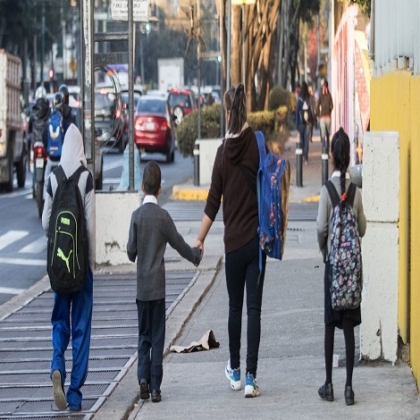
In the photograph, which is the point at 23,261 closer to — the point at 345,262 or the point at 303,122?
the point at 345,262

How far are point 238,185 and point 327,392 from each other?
1458mm

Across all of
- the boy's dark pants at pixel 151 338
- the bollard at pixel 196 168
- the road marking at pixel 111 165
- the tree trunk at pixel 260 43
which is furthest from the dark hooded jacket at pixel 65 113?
the road marking at pixel 111 165

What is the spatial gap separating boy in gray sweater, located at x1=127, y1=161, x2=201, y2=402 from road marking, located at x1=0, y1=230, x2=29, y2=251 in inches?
405

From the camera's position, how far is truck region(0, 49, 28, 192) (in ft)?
89.4

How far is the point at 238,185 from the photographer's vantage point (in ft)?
28.9

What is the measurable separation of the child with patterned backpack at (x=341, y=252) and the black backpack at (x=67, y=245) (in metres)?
1.51

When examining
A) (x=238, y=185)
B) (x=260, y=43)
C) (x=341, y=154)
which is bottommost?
(x=238, y=185)

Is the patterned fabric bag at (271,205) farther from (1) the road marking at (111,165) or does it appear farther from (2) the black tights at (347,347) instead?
(1) the road marking at (111,165)

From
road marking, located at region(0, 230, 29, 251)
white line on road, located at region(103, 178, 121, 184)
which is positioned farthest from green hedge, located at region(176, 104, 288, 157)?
road marking, located at region(0, 230, 29, 251)

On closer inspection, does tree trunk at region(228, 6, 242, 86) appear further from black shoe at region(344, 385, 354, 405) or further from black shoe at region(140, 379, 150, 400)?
black shoe at region(344, 385, 354, 405)

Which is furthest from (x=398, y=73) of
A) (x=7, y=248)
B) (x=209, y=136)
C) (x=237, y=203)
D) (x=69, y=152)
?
(x=209, y=136)

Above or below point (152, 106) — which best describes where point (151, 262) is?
above

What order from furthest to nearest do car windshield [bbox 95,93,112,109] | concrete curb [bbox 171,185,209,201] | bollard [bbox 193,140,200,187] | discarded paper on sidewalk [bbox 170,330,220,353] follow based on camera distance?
1. car windshield [bbox 95,93,112,109]
2. bollard [bbox 193,140,200,187]
3. concrete curb [bbox 171,185,209,201]
4. discarded paper on sidewalk [bbox 170,330,220,353]

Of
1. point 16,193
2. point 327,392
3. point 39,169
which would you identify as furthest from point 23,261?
point 16,193
